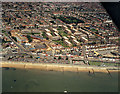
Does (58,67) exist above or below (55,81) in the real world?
above

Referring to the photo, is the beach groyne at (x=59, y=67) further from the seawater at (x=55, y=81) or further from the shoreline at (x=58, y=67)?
the seawater at (x=55, y=81)

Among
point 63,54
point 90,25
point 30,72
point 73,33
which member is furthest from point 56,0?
point 30,72

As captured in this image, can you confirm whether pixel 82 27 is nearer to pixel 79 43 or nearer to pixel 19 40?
pixel 79 43

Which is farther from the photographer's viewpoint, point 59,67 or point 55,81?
point 59,67

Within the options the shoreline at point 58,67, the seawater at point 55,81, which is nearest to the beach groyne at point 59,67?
the shoreline at point 58,67

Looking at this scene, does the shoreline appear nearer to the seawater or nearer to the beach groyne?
the beach groyne

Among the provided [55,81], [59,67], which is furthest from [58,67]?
[55,81]

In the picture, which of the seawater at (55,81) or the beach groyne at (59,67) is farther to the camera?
the beach groyne at (59,67)

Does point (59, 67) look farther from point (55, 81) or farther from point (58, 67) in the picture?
point (55, 81)
